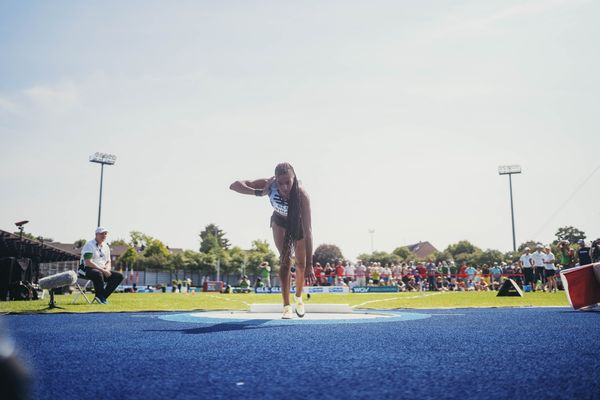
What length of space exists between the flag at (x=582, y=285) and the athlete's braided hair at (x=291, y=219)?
4.18 meters

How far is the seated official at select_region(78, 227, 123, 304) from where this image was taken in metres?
8.67

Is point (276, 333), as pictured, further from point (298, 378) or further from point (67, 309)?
point (67, 309)

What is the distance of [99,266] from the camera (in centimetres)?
886

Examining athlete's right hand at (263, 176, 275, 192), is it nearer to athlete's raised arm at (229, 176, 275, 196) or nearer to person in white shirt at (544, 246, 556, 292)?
athlete's raised arm at (229, 176, 275, 196)

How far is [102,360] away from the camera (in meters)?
2.50

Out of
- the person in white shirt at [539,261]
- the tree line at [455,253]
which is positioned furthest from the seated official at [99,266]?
the tree line at [455,253]

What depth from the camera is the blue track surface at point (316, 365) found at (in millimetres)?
1742

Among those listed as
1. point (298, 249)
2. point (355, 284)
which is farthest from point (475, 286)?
point (298, 249)

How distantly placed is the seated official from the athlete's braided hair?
193 inches

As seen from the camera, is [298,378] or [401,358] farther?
[401,358]

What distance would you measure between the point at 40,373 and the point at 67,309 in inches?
238

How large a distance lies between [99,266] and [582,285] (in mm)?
8386

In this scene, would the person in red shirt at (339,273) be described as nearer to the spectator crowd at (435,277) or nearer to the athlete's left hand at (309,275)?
the spectator crowd at (435,277)

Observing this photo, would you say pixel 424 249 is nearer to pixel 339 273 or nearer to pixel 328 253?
pixel 328 253
